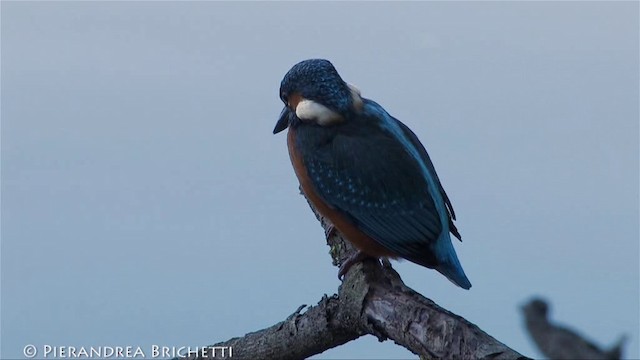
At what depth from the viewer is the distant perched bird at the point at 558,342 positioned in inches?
61.6

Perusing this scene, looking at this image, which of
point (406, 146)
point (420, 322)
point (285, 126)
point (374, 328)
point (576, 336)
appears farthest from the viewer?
point (285, 126)

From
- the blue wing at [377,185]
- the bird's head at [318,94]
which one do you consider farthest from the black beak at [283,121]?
the blue wing at [377,185]

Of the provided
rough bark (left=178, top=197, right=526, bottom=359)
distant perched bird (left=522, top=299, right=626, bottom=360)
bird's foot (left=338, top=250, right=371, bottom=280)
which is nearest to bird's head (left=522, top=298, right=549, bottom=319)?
distant perched bird (left=522, top=299, right=626, bottom=360)

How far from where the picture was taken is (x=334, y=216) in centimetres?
348

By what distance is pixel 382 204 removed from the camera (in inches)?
132

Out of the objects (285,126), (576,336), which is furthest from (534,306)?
(285,126)

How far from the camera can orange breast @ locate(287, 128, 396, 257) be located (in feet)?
11.0

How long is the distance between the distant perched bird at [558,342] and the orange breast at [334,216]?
1645mm

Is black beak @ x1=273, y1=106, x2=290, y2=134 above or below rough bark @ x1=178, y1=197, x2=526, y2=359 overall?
above

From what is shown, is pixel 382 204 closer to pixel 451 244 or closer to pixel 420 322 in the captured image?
pixel 451 244

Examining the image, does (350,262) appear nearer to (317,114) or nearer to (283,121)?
(317,114)

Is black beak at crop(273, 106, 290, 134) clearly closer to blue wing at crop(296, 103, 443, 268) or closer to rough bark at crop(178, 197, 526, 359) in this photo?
blue wing at crop(296, 103, 443, 268)

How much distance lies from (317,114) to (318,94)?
0.07 meters

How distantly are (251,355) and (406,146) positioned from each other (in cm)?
88
